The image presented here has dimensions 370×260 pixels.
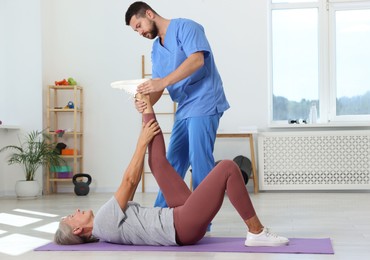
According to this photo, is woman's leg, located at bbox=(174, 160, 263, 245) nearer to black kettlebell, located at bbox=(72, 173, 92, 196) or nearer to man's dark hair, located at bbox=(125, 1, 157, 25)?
man's dark hair, located at bbox=(125, 1, 157, 25)

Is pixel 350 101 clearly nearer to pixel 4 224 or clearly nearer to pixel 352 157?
pixel 352 157

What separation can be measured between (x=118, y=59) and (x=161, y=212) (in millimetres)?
4322

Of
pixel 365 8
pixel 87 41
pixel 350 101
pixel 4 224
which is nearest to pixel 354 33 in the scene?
pixel 365 8

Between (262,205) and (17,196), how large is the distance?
273 cm

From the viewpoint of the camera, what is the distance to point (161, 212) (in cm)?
290

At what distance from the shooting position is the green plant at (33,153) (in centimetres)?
644

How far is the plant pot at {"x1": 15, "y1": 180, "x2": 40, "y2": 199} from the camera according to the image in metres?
6.29

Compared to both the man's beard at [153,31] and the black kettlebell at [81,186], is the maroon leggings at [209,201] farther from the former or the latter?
the black kettlebell at [81,186]

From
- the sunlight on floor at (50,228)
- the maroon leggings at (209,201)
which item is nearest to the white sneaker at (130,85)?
the maroon leggings at (209,201)

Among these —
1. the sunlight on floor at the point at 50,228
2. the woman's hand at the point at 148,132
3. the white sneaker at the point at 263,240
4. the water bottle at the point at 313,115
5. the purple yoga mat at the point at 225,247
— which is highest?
the water bottle at the point at 313,115

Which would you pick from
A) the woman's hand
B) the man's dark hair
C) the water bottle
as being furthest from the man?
the water bottle

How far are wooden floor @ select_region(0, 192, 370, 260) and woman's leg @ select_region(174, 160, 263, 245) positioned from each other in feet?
0.48

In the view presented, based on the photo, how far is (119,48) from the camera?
6.98 m

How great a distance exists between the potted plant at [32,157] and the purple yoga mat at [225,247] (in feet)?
10.7
